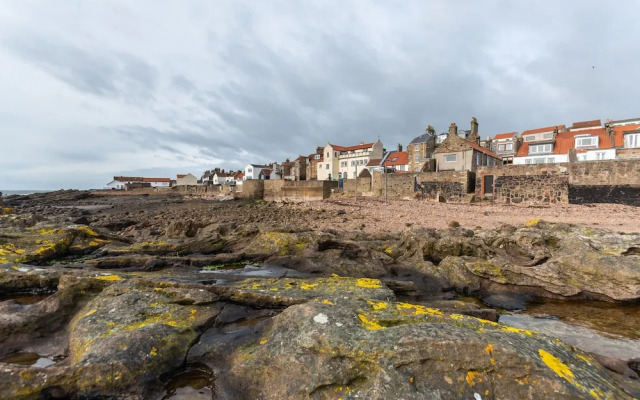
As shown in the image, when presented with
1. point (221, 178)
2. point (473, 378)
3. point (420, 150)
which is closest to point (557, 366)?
point (473, 378)

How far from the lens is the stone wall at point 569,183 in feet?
89.2

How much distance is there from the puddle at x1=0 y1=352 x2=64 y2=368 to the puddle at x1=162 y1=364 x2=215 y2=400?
1.68m

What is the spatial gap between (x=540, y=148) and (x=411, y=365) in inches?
2537

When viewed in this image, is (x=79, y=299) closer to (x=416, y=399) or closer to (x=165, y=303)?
(x=165, y=303)

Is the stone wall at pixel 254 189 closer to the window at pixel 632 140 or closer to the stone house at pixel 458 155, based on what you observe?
the stone house at pixel 458 155

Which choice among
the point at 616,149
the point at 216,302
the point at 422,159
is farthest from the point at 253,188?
the point at 616,149

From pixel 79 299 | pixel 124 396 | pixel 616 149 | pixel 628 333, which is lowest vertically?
pixel 628 333

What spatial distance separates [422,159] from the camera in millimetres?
63062

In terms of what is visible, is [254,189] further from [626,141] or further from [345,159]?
[626,141]

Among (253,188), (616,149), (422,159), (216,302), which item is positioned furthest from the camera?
(422,159)

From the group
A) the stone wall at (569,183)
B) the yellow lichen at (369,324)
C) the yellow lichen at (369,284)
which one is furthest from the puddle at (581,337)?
the stone wall at (569,183)

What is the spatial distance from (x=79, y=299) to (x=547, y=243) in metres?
12.6

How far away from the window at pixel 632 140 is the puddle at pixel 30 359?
229ft

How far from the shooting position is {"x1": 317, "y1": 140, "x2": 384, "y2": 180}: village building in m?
81.9
